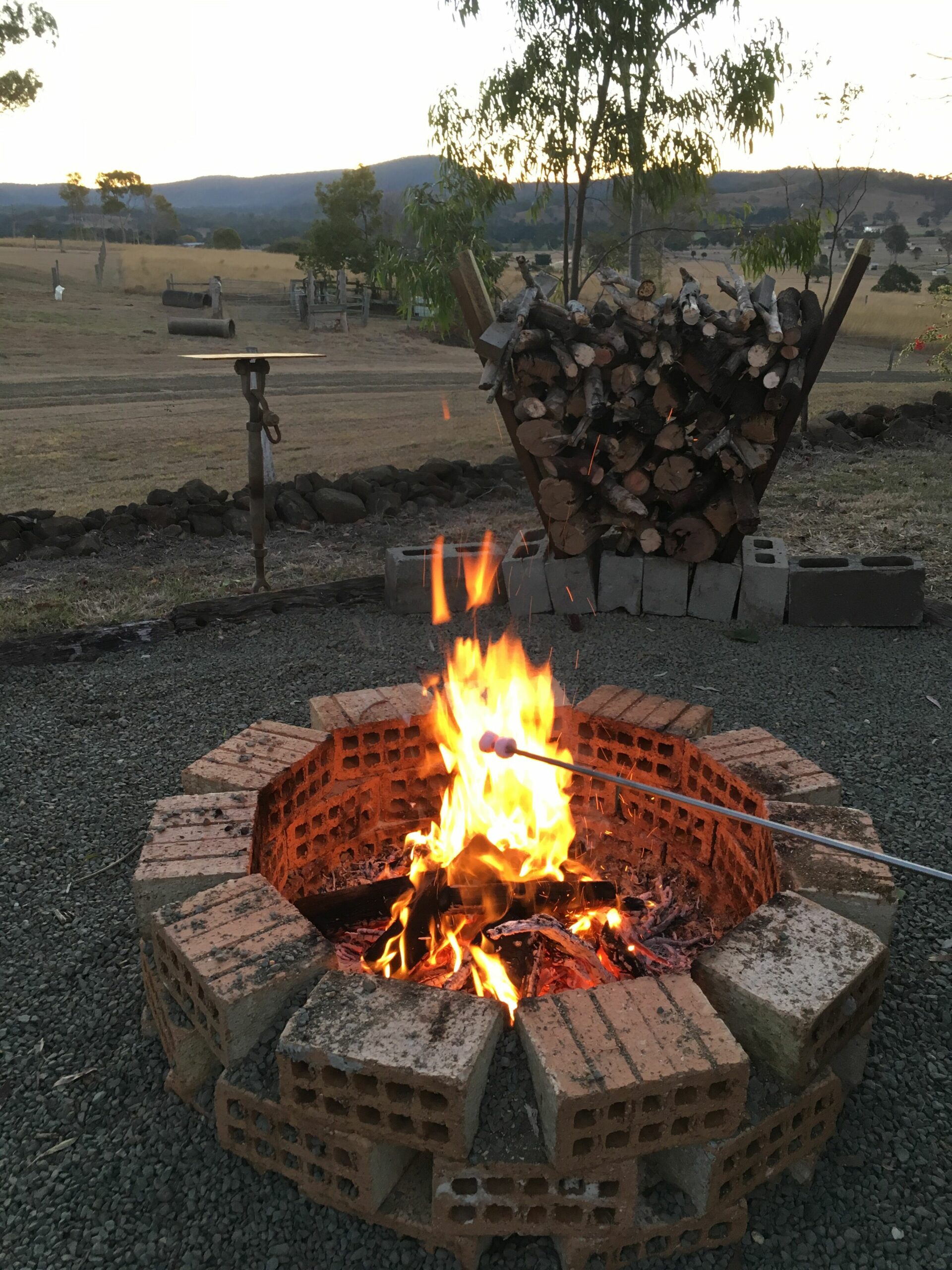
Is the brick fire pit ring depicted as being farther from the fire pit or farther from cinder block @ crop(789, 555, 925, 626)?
cinder block @ crop(789, 555, 925, 626)

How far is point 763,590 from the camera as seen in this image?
657 cm

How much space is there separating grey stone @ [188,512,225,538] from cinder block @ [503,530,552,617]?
3.03m

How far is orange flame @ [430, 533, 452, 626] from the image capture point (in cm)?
662

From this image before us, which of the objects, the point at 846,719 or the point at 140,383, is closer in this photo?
the point at 846,719

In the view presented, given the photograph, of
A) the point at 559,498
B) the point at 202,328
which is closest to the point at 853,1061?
the point at 559,498

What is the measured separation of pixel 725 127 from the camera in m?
11.9

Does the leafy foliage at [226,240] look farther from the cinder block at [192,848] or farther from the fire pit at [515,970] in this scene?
the cinder block at [192,848]

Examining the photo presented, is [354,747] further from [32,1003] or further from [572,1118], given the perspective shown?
[572,1118]

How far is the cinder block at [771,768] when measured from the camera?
Answer: 124 inches

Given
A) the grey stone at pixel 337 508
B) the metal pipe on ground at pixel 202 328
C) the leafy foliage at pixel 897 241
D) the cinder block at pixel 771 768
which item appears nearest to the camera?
the cinder block at pixel 771 768

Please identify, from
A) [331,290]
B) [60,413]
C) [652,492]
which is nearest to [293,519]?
[652,492]

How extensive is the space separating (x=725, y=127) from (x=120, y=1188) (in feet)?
42.9

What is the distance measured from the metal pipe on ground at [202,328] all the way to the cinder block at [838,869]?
20.3 ft

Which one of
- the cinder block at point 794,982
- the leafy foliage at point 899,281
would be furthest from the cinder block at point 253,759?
the leafy foliage at point 899,281
